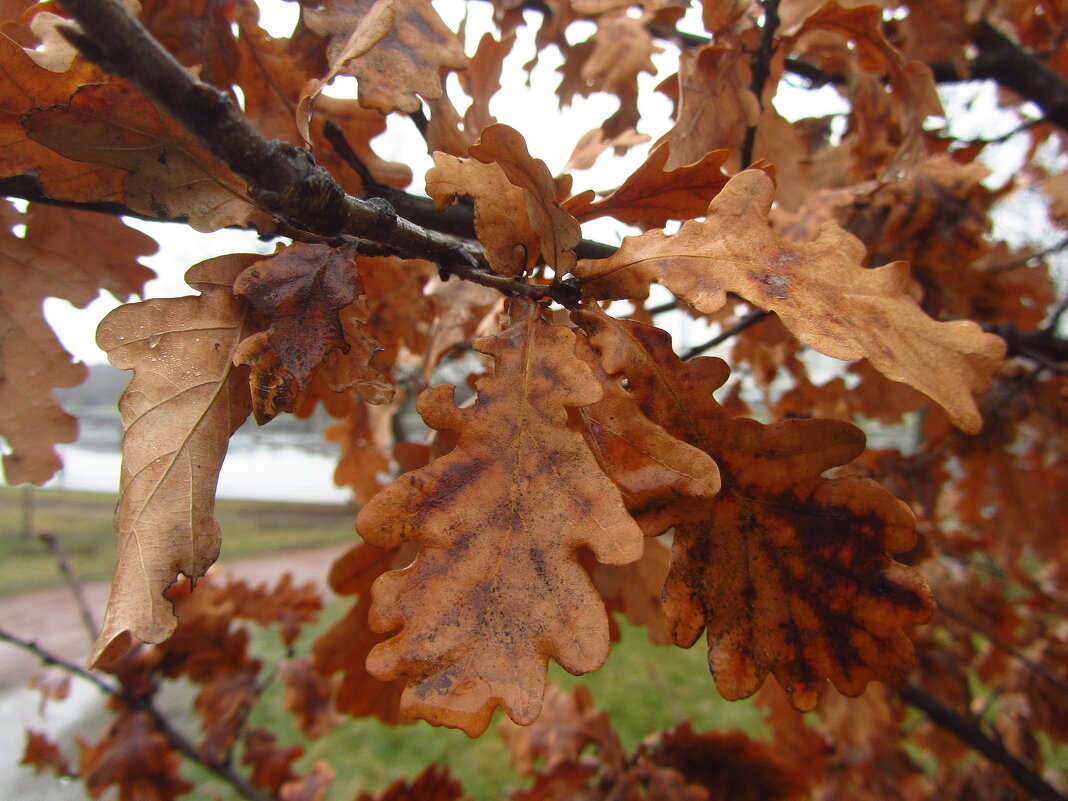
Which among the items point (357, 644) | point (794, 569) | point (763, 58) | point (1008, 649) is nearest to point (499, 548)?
point (794, 569)

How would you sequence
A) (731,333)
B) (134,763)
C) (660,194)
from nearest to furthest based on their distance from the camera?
1. (660,194)
2. (731,333)
3. (134,763)

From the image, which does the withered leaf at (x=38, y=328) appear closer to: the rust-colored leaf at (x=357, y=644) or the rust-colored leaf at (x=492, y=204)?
the rust-colored leaf at (x=357, y=644)

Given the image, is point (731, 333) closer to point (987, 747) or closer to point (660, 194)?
point (660, 194)

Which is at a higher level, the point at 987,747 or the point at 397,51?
the point at 397,51

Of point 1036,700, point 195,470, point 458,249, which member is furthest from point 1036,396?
point 195,470

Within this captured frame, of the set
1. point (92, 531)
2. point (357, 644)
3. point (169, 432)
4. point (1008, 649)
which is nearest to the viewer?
point (169, 432)

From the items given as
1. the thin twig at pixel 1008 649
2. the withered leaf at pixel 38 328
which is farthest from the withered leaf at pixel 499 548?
the thin twig at pixel 1008 649

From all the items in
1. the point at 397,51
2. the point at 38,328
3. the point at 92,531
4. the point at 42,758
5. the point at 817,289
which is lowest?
the point at 42,758

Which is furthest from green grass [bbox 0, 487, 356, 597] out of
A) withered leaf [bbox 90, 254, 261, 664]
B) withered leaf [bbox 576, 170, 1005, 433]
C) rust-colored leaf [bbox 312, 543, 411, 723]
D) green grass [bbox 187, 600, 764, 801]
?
withered leaf [bbox 576, 170, 1005, 433]
